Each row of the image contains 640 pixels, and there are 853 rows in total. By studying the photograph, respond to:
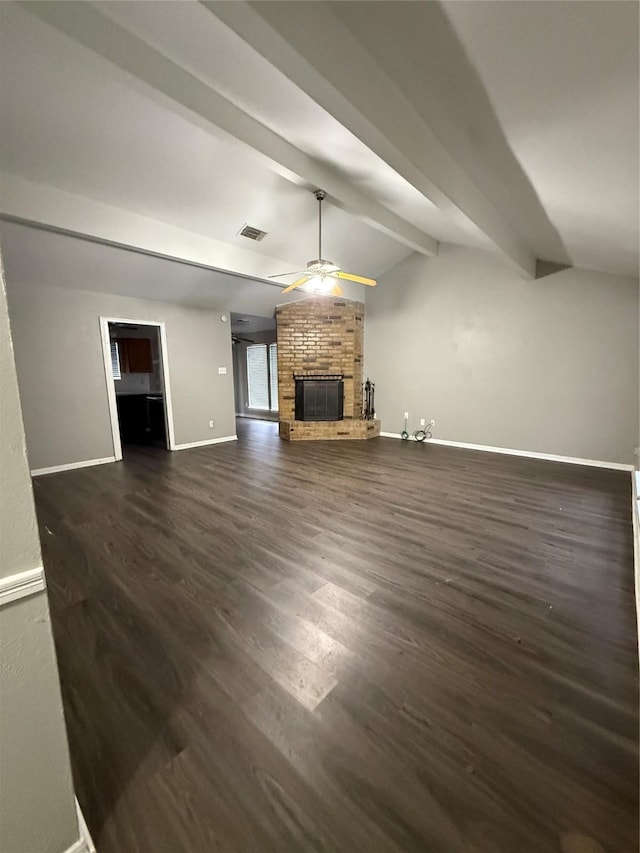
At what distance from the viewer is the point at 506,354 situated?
209 inches

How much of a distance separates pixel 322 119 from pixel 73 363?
417 centimetres

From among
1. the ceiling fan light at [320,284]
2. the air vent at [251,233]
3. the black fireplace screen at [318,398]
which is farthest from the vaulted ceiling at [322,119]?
the black fireplace screen at [318,398]

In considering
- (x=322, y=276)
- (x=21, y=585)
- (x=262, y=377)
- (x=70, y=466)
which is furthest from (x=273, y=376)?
(x=21, y=585)

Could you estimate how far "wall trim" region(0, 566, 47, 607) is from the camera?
75 centimetres

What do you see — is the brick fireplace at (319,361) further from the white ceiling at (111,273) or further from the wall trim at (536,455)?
the wall trim at (536,455)

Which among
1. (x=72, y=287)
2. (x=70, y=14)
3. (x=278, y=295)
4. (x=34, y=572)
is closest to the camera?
(x=34, y=572)

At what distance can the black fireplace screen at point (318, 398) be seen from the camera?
262 inches

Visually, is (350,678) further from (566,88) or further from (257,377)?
(257,377)

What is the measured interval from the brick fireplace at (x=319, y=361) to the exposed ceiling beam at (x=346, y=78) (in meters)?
3.92

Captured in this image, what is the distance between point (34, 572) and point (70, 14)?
2525mm

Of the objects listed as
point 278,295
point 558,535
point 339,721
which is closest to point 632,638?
point 558,535

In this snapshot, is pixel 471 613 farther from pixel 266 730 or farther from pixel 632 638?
pixel 266 730

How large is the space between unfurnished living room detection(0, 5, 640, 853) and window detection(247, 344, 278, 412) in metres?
4.25

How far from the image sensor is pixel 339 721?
50.0 inches
